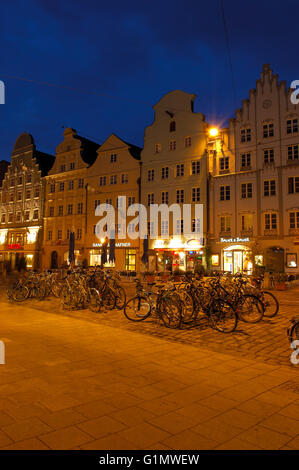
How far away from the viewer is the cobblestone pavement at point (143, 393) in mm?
3420

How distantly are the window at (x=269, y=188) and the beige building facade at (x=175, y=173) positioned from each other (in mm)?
5453

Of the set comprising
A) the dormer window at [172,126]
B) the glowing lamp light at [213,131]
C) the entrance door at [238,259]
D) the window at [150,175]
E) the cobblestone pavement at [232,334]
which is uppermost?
the dormer window at [172,126]

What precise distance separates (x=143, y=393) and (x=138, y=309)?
569 cm

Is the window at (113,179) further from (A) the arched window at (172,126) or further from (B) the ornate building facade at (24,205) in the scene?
(B) the ornate building facade at (24,205)

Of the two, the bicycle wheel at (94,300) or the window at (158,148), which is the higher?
the window at (158,148)

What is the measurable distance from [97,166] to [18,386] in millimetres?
37555

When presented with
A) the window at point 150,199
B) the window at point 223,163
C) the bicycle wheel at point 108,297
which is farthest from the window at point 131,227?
the bicycle wheel at point 108,297

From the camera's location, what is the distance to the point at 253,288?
35.5ft

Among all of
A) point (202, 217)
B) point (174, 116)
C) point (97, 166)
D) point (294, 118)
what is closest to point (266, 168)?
point (294, 118)

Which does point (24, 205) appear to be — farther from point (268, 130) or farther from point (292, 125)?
point (292, 125)

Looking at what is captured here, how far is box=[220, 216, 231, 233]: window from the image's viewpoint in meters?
32.1

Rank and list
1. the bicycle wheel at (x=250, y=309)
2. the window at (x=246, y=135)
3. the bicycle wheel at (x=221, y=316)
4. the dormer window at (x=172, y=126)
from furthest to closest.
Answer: the dormer window at (x=172, y=126) → the window at (x=246, y=135) → the bicycle wheel at (x=250, y=309) → the bicycle wheel at (x=221, y=316)

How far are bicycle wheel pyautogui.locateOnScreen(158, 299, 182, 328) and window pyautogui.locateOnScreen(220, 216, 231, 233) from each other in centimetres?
2336

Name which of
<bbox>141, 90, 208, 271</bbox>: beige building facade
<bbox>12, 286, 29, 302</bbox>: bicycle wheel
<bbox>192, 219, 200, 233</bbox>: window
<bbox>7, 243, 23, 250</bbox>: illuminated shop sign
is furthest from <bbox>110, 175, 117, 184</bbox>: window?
<bbox>12, 286, 29, 302</bbox>: bicycle wheel
